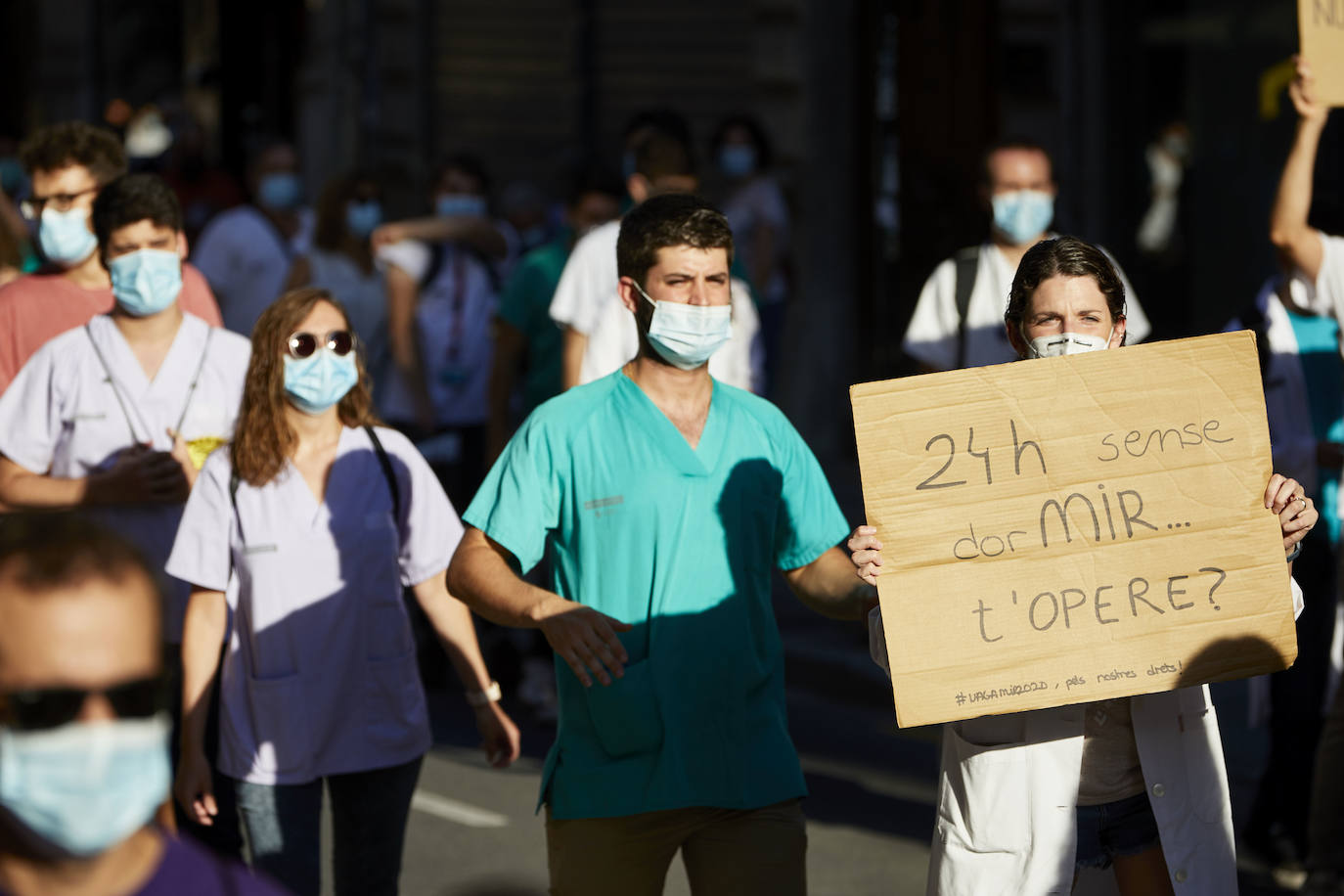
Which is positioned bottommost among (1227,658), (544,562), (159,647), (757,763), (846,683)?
(846,683)

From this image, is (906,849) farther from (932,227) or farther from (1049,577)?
(932,227)

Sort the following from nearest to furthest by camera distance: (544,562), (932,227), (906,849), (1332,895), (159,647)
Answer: (159,647)
(1332,895)
(906,849)
(544,562)
(932,227)

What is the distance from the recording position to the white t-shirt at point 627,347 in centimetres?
648

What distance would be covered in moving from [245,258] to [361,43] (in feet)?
27.5

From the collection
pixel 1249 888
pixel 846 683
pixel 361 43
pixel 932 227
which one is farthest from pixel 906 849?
pixel 361 43

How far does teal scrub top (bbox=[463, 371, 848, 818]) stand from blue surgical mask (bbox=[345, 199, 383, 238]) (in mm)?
5210

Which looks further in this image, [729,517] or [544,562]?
[544,562]

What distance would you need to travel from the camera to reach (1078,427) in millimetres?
A: 3623

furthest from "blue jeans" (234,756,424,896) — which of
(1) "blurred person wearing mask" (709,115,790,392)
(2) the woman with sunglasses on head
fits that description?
(1) "blurred person wearing mask" (709,115,790,392)

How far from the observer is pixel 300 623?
4.50 metres

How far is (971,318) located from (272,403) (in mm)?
2355

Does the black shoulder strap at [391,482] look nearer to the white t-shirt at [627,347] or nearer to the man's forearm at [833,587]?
the man's forearm at [833,587]

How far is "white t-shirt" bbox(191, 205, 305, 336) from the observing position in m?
9.41

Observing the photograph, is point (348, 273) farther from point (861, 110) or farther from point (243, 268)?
point (861, 110)
